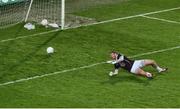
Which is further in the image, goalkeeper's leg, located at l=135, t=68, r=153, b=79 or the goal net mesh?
the goal net mesh

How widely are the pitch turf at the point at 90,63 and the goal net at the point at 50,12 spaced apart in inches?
22.0

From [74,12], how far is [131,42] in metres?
5.94

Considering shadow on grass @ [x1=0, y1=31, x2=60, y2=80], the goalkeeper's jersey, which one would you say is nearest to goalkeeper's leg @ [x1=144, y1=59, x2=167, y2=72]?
the goalkeeper's jersey

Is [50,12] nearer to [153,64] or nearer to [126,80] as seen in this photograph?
[153,64]

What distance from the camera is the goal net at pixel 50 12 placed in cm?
2284

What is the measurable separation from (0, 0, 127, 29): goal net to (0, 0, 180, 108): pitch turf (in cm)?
56

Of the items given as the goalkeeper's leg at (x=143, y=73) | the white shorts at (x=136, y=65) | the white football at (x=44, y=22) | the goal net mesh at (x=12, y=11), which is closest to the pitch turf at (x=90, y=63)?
the goalkeeper's leg at (x=143, y=73)

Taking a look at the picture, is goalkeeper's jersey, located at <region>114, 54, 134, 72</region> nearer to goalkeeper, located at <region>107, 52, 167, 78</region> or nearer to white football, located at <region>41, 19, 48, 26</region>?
goalkeeper, located at <region>107, 52, 167, 78</region>

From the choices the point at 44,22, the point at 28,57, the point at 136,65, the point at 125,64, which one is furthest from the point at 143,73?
the point at 44,22

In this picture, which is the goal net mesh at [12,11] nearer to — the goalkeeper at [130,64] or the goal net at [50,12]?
the goal net at [50,12]

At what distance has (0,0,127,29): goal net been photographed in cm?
2284

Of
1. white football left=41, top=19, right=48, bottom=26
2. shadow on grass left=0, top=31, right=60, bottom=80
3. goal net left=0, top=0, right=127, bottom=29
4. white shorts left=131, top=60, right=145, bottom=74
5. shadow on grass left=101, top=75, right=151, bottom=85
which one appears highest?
white shorts left=131, top=60, right=145, bottom=74

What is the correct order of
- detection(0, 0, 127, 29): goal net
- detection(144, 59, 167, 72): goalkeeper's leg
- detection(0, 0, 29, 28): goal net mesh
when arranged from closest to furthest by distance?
detection(144, 59, 167, 72): goalkeeper's leg
detection(0, 0, 127, 29): goal net
detection(0, 0, 29, 28): goal net mesh

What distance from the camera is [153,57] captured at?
57.8 feet
